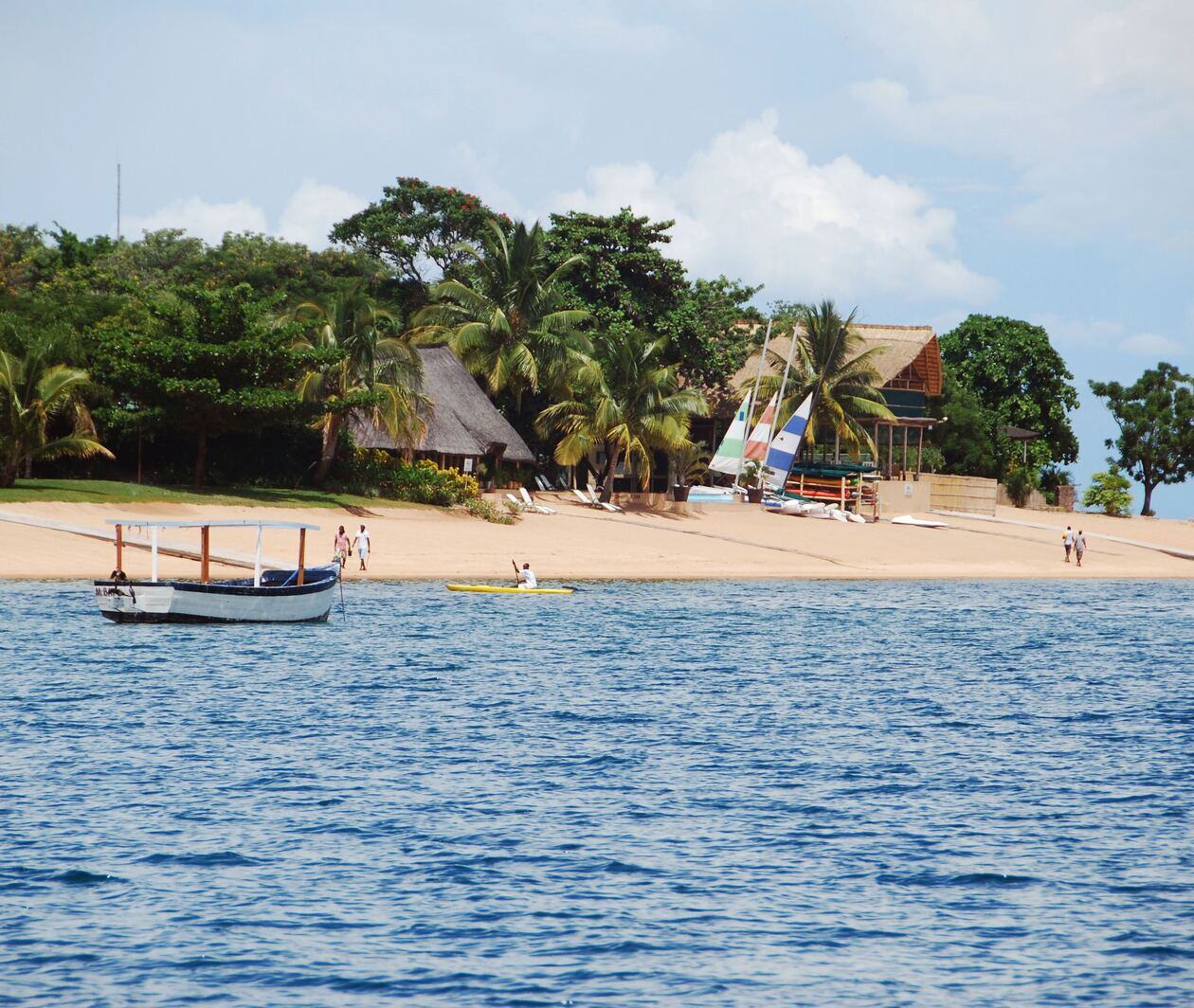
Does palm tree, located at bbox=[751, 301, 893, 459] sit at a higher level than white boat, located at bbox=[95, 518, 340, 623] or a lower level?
higher

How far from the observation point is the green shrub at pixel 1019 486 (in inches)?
3046

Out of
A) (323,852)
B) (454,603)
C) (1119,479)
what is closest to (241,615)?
(454,603)

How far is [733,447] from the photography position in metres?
64.0

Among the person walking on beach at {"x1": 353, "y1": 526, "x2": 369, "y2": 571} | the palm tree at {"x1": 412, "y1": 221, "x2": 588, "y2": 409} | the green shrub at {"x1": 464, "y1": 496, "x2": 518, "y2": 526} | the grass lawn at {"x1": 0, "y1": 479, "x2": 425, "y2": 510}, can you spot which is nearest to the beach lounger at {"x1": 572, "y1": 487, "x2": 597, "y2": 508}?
the palm tree at {"x1": 412, "y1": 221, "x2": 588, "y2": 409}

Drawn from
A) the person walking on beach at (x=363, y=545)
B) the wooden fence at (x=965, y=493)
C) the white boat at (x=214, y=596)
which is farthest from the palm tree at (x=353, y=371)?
the wooden fence at (x=965, y=493)

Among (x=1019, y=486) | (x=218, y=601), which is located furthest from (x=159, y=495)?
(x=1019, y=486)

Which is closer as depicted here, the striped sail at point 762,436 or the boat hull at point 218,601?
the boat hull at point 218,601

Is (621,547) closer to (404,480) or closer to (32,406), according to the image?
(404,480)

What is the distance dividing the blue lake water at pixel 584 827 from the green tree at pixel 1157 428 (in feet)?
190

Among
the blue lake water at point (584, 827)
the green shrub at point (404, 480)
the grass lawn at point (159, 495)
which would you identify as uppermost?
the green shrub at point (404, 480)

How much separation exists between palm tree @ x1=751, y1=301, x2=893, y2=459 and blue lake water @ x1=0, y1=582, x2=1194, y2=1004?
34.2 metres

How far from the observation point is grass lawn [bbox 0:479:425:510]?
4447cm

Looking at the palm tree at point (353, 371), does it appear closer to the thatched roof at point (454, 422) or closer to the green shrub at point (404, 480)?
the green shrub at point (404, 480)

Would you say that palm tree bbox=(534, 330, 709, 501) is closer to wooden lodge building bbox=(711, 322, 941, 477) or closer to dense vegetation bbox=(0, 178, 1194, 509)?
dense vegetation bbox=(0, 178, 1194, 509)
